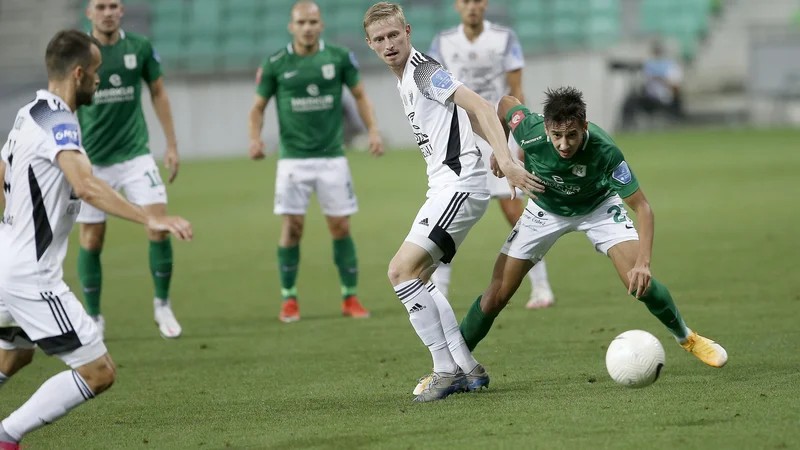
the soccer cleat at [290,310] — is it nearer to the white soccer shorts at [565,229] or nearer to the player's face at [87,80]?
the white soccer shorts at [565,229]

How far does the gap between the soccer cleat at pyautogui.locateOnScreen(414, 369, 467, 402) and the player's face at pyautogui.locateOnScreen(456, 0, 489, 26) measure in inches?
168

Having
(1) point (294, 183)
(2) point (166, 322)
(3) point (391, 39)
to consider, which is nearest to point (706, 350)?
(3) point (391, 39)

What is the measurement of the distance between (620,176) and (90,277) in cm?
465

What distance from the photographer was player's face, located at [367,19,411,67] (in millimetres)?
5797

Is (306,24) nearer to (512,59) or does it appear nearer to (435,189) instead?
(512,59)

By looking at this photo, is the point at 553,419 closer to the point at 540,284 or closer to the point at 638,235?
the point at 638,235

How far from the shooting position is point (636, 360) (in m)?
5.52

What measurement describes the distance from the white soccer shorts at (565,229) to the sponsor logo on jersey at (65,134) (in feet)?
8.70

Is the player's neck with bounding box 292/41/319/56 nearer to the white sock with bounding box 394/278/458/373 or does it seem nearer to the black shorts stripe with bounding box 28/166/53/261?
the white sock with bounding box 394/278/458/373

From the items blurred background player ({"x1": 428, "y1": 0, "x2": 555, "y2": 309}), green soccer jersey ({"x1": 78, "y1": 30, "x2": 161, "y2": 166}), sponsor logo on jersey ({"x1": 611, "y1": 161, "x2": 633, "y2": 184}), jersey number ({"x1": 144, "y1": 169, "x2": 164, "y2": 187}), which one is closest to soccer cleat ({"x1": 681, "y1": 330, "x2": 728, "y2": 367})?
sponsor logo on jersey ({"x1": 611, "y1": 161, "x2": 633, "y2": 184})

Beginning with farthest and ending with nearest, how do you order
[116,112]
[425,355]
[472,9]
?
[472,9] < [116,112] < [425,355]

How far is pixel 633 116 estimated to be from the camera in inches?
1133

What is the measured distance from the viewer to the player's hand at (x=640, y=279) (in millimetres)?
5777

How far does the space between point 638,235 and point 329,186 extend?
3.74 meters
